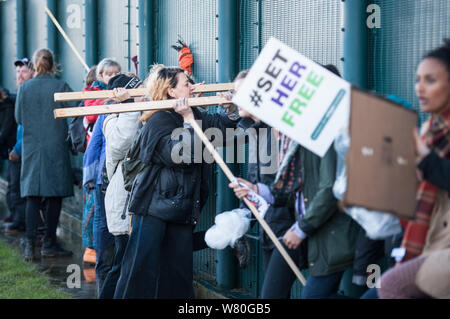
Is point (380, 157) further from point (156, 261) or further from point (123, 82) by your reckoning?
point (123, 82)

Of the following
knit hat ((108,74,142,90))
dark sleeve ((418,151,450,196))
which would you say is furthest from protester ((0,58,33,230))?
dark sleeve ((418,151,450,196))

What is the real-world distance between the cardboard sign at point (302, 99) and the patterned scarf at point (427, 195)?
1.90ft

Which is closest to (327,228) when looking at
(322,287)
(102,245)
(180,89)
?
(322,287)

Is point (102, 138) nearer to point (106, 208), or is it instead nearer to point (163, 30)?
point (106, 208)

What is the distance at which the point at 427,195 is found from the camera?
3.31 metres

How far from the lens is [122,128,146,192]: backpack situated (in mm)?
5336

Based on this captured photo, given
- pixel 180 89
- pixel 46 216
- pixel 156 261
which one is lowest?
pixel 46 216

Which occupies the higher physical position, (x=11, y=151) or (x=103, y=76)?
(x=103, y=76)

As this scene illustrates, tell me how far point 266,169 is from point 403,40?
3.89 feet

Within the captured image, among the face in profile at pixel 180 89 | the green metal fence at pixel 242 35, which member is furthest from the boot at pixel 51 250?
the face in profile at pixel 180 89

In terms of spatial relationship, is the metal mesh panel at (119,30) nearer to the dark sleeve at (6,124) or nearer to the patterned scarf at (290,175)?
the dark sleeve at (6,124)

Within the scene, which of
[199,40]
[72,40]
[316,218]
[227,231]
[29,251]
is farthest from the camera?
[72,40]

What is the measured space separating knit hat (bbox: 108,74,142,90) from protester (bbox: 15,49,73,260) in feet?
7.66
